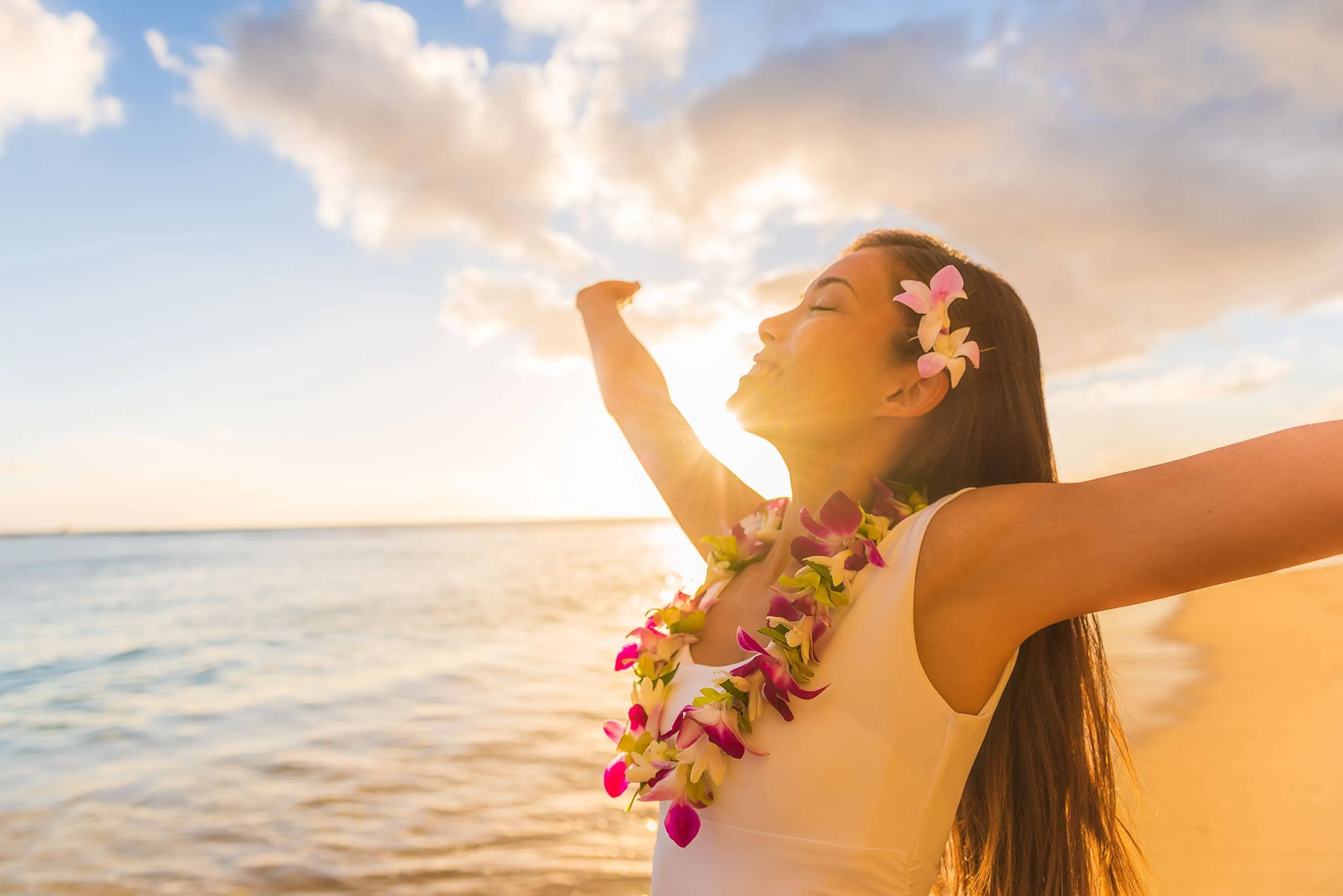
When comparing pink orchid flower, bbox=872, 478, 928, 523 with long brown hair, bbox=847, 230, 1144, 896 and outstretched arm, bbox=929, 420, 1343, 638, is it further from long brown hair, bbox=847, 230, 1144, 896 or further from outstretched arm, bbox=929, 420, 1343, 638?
outstretched arm, bbox=929, 420, 1343, 638

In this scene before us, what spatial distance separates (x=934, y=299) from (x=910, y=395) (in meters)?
0.26

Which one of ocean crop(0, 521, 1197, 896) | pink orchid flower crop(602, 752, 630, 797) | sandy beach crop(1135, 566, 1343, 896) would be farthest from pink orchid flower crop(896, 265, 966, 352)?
sandy beach crop(1135, 566, 1343, 896)

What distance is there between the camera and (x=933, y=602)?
1.77 m

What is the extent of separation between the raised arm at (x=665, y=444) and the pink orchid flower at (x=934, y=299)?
3.46 ft

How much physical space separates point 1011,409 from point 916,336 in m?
0.31

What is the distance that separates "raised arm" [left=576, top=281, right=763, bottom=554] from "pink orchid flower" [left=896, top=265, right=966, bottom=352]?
3.46ft

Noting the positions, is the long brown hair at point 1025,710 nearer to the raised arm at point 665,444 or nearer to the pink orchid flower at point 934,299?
the pink orchid flower at point 934,299

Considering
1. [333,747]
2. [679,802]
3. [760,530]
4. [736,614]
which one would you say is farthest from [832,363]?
[333,747]

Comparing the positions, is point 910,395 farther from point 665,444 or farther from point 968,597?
point 665,444

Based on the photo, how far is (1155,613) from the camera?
12.7 meters

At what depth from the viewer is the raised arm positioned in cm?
297

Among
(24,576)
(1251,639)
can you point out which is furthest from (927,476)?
(24,576)

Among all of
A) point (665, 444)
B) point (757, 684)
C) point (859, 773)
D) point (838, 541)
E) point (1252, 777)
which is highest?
point (665, 444)

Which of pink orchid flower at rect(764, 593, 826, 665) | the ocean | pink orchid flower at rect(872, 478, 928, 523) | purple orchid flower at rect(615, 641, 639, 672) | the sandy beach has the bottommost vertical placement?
the ocean
